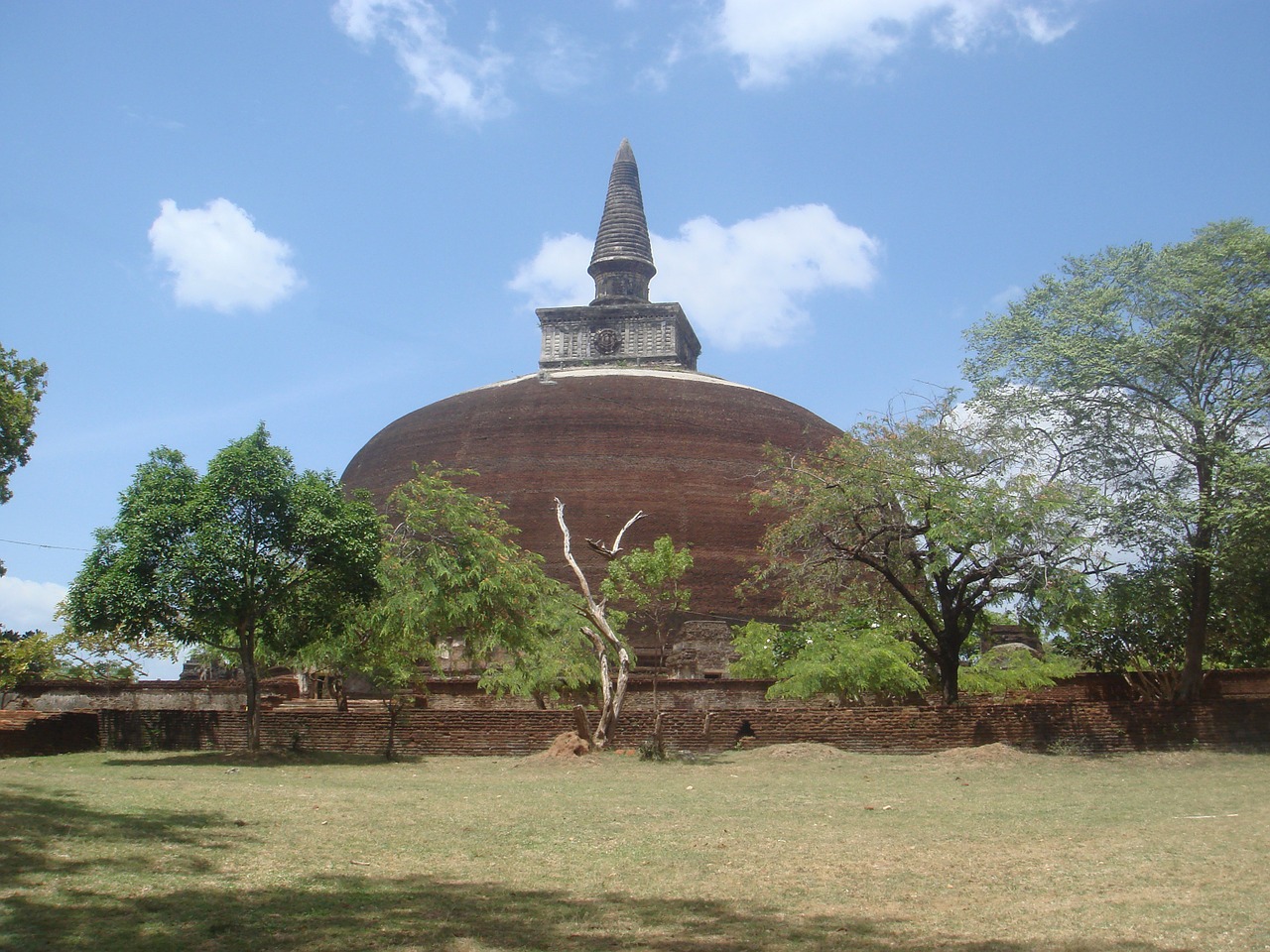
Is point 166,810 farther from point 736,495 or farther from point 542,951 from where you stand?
point 736,495

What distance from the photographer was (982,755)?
15.1 meters

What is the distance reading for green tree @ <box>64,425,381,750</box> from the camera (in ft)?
49.9

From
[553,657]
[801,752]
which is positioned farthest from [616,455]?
[801,752]

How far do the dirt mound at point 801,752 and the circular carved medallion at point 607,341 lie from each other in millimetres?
40250

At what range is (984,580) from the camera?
1809cm

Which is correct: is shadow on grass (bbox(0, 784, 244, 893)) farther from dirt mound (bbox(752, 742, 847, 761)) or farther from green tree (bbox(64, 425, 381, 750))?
dirt mound (bbox(752, 742, 847, 761))

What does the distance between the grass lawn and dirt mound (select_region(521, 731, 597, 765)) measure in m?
2.97

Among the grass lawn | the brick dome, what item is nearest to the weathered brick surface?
the grass lawn

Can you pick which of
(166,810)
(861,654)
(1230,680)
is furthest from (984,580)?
(166,810)

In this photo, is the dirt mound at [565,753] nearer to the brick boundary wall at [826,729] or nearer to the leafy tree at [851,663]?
the brick boundary wall at [826,729]

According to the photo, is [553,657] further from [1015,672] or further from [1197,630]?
[1197,630]

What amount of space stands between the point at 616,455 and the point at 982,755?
→ 66.1 ft

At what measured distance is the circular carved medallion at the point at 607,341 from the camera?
181 ft

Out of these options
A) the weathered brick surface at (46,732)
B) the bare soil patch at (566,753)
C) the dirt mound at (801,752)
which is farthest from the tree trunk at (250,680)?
the dirt mound at (801,752)
